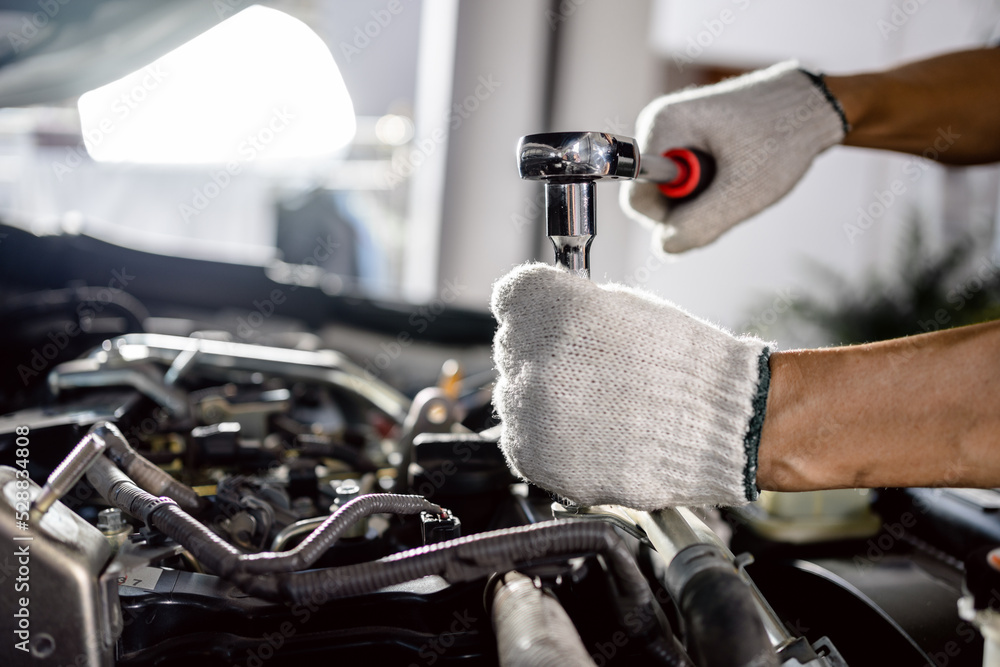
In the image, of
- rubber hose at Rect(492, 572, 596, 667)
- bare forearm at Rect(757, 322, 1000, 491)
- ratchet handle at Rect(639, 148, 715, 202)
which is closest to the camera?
rubber hose at Rect(492, 572, 596, 667)

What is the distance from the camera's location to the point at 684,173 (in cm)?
85

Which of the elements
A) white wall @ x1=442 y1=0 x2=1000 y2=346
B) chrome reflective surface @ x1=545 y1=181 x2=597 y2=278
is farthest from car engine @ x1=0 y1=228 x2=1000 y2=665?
white wall @ x1=442 y1=0 x2=1000 y2=346

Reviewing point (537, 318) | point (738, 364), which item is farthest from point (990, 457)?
point (537, 318)

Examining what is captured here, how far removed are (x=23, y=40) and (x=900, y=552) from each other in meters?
1.31

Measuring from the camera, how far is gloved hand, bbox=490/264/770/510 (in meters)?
0.49

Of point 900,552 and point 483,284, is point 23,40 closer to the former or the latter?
point 900,552

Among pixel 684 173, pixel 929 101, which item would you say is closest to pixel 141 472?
pixel 684 173

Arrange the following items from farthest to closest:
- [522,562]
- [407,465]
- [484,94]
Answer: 1. [484,94]
2. [407,465]
3. [522,562]

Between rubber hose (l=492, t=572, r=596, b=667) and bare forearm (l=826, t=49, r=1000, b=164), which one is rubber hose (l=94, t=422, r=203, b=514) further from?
bare forearm (l=826, t=49, r=1000, b=164)

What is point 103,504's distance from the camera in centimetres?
64

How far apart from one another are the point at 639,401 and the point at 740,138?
1.69ft

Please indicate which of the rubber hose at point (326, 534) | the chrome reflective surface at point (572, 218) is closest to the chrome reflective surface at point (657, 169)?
the chrome reflective surface at point (572, 218)

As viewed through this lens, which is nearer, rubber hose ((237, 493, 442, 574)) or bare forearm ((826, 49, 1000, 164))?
rubber hose ((237, 493, 442, 574))

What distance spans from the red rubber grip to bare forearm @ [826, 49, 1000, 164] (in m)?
0.24
